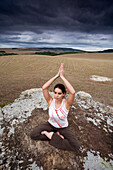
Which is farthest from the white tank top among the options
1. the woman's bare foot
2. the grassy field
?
the grassy field

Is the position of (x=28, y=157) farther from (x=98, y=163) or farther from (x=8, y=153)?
(x=98, y=163)

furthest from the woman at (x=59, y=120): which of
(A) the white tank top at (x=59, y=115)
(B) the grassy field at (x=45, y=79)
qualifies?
(B) the grassy field at (x=45, y=79)

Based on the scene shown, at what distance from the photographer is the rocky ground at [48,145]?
2.79 m

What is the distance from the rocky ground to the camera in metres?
2.79

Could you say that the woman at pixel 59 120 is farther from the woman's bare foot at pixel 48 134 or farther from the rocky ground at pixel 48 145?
Result: the rocky ground at pixel 48 145

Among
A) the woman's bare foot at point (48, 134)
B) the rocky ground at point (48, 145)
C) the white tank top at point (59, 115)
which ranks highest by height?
the white tank top at point (59, 115)

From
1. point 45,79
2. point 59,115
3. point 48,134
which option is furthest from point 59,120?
point 45,79

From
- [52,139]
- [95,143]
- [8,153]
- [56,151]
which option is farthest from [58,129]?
[8,153]

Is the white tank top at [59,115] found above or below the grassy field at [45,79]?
above

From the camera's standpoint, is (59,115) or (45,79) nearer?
(59,115)

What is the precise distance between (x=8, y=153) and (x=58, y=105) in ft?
6.60

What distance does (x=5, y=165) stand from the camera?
2.72 m

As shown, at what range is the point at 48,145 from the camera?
10.6 ft

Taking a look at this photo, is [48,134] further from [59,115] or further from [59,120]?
[59,115]
